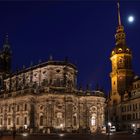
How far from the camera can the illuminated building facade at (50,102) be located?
7600 cm

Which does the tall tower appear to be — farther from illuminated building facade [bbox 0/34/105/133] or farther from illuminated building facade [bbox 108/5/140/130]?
illuminated building facade [bbox 108/5/140/130]

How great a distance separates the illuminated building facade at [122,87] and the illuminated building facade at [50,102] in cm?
951

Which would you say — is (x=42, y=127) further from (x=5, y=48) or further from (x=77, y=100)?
(x=5, y=48)

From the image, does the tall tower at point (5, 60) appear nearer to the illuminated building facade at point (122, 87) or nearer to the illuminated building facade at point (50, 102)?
the illuminated building facade at point (50, 102)

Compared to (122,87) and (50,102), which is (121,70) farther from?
(50,102)

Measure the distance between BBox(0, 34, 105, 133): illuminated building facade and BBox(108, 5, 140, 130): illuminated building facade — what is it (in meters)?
9.51

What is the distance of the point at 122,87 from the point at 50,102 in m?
26.8

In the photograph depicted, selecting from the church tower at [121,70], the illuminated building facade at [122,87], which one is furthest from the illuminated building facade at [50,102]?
the church tower at [121,70]

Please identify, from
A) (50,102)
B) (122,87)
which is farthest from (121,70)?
(50,102)

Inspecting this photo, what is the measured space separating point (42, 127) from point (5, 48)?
4473 cm

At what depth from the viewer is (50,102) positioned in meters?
75.7

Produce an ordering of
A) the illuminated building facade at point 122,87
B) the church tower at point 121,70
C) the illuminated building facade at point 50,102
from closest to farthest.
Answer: the illuminated building facade at point 50,102, the illuminated building facade at point 122,87, the church tower at point 121,70

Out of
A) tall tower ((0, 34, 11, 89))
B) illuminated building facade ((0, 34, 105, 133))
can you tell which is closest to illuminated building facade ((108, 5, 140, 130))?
illuminated building facade ((0, 34, 105, 133))

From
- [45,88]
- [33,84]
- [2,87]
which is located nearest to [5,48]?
[2,87]
